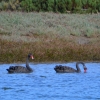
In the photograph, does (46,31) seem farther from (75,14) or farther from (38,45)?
(75,14)

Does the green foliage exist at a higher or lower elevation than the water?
higher

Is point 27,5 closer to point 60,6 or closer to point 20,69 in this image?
point 60,6

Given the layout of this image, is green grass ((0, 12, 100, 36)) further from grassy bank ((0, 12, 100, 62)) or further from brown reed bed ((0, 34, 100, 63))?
brown reed bed ((0, 34, 100, 63))

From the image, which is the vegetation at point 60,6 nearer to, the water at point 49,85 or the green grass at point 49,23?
the green grass at point 49,23

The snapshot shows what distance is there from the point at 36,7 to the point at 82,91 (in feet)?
70.6

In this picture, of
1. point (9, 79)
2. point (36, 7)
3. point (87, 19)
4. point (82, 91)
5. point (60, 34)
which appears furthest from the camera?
point (36, 7)

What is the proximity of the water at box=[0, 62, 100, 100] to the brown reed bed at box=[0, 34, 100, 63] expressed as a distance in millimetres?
1121

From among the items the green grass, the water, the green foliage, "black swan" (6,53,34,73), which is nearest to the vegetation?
the green foliage

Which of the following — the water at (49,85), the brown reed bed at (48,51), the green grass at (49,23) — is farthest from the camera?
the green grass at (49,23)

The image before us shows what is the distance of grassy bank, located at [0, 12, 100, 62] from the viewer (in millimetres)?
27188

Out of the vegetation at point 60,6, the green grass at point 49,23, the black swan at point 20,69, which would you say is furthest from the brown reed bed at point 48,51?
the vegetation at point 60,6

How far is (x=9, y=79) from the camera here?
2242 centimetres

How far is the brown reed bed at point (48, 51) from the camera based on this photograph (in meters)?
26.9

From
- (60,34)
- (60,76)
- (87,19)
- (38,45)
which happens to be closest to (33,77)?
(60,76)
